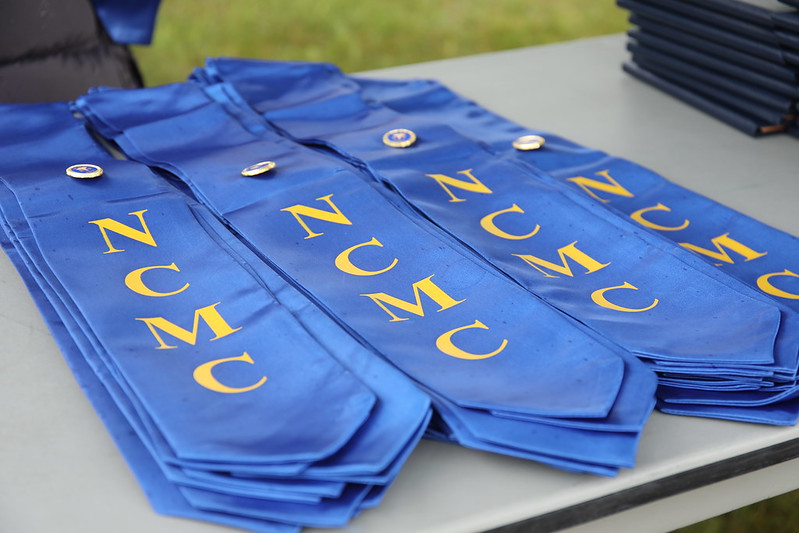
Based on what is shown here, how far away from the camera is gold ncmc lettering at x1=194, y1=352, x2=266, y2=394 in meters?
0.69

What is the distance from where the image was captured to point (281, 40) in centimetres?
329

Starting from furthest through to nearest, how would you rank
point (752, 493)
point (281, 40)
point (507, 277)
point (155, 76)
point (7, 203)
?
1. point (281, 40)
2. point (155, 76)
3. point (7, 203)
4. point (507, 277)
5. point (752, 493)

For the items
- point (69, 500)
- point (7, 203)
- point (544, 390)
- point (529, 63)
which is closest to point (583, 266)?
point (544, 390)

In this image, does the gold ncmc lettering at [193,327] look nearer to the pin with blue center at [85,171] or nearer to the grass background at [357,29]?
the pin with blue center at [85,171]

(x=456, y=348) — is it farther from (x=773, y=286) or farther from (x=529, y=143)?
(x=529, y=143)

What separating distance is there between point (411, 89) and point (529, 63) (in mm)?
289

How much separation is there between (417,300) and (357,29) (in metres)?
2.70

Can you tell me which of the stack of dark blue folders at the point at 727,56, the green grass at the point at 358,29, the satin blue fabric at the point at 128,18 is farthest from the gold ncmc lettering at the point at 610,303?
the green grass at the point at 358,29

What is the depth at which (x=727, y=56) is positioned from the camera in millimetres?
1263

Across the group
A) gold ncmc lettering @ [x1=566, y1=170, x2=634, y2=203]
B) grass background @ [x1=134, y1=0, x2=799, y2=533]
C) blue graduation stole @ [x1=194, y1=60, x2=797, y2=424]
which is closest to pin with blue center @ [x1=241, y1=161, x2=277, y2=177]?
blue graduation stole @ [x1=194, y1=60, x2=797, y2=424]

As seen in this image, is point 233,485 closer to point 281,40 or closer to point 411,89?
point 411,89

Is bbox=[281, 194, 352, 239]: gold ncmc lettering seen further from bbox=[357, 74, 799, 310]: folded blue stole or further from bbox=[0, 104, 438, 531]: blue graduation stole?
bbox=[357, 74, 799, 310]: folded blue stole

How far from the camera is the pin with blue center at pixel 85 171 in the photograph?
1.02 meters

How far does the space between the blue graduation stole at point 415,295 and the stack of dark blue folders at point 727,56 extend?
1.80 ft
